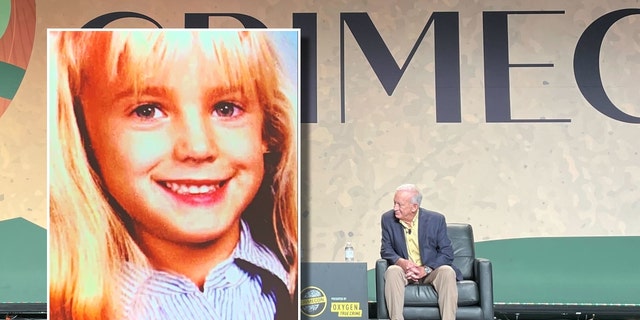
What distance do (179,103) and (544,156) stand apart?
3.24 m

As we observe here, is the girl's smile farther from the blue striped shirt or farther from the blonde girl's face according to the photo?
the blue striped shirt

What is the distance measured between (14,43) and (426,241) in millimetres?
3788

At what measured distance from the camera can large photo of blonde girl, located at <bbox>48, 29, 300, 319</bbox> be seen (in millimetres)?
4453

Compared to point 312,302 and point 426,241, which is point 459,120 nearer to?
point 426,241

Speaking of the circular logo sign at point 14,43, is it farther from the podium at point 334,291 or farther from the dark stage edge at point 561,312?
the dark stage edge at point 561,312

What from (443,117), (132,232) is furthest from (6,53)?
(443,117)

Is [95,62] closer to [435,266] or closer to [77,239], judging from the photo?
[77,239]

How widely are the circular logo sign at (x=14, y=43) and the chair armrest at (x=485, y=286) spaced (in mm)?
4021

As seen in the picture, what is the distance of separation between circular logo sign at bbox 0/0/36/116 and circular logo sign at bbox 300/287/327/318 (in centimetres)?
316

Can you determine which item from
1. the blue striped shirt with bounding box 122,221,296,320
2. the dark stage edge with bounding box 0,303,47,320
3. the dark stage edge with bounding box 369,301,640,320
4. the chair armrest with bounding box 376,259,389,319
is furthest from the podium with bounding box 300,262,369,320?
the dark stage edge with bounding box 0,303,47,320

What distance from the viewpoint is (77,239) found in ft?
14.7

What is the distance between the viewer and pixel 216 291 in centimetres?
446

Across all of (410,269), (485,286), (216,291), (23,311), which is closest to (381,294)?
(410,269)

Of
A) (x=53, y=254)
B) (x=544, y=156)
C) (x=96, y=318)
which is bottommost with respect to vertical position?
(x=96, y=318)
